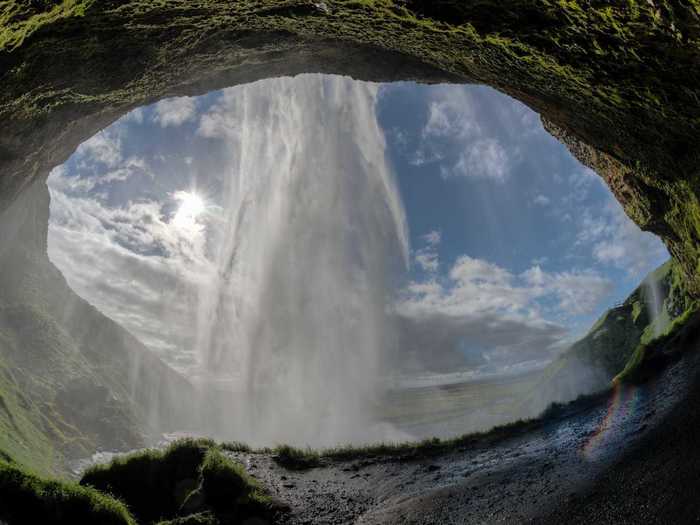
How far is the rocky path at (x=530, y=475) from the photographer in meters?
6.86

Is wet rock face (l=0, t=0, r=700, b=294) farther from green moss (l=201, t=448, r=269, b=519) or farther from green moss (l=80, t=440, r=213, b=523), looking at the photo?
green moss (l=80, t=440, r=213, b=523)

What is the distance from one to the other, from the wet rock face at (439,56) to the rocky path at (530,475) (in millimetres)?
6829

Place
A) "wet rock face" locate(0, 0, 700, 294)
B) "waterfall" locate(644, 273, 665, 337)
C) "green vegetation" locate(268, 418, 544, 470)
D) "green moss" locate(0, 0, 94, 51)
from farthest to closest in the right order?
"waterfall" locate(644, 273, 665, 337) → "green vegetation" locate(268, 418, 544, 470) → "wet rock face" locate(0, 0, 700, 294) → "green moss" locate(0, 0, 94, 51)

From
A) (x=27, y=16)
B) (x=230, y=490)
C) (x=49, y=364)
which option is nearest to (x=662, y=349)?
(x=230, y=490)

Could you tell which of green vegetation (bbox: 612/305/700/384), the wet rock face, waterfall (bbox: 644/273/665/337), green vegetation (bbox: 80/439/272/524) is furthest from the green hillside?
waterfall (bbox: 644/273/665/337)

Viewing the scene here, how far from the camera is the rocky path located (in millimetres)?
6855

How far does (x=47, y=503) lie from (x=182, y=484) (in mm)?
5491

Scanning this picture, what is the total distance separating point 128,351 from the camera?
142125mm

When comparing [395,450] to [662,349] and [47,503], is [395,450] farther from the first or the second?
[47,503]

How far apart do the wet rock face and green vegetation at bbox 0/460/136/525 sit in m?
8.39

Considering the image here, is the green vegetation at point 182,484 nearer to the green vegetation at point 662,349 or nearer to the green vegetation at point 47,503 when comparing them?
the green vegetation at point 47,503

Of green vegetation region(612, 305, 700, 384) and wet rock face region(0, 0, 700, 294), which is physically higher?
wet rock face region(0, 0, 700, 294)

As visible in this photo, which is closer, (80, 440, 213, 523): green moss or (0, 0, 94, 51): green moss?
(0, 0, 94, 51): green moss

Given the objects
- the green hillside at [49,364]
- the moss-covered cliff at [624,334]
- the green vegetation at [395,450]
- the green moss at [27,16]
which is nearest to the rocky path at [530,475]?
the green vegetation at [395,450]
